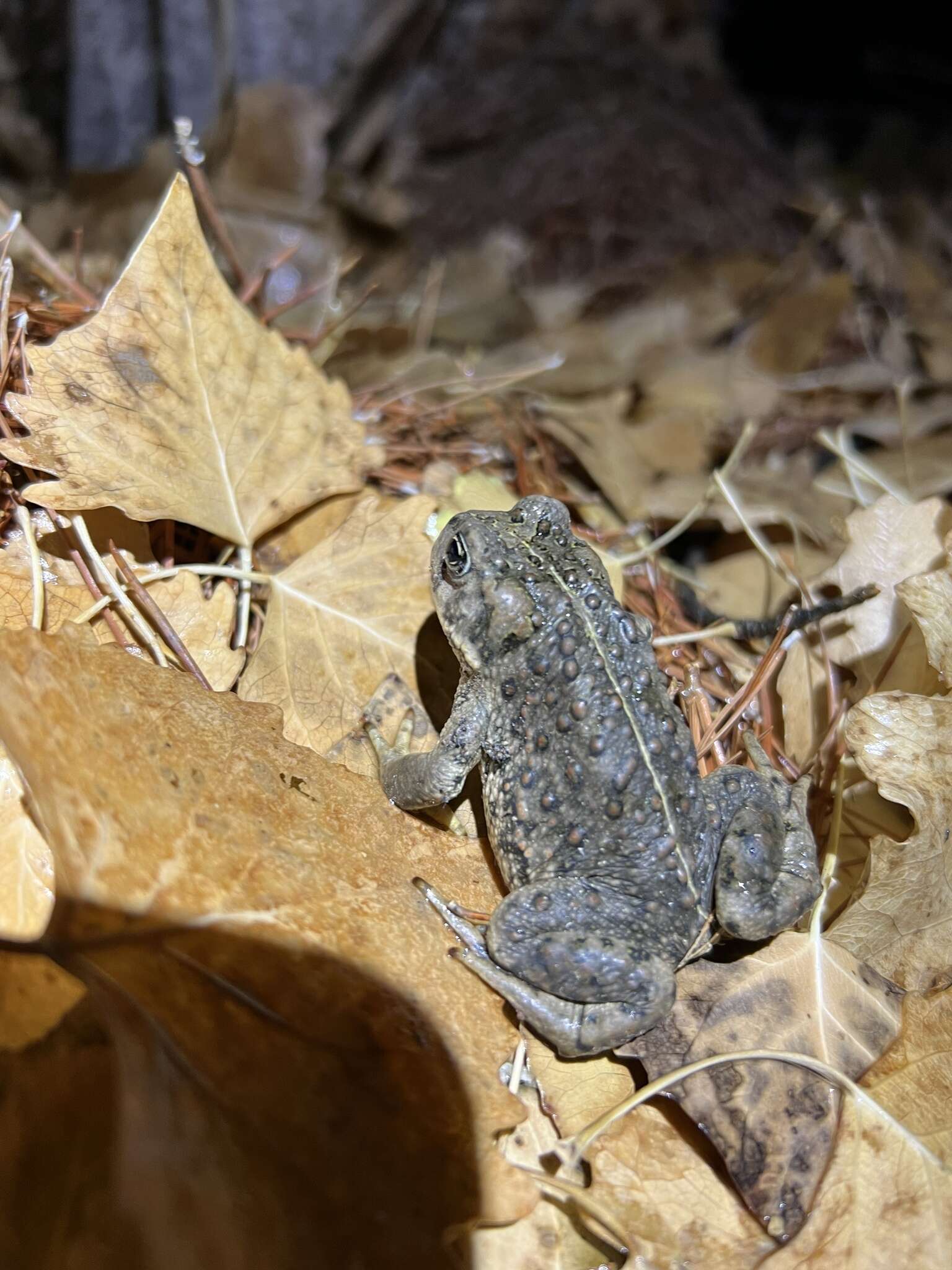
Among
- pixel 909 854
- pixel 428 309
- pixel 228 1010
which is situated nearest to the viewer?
pixel 228 1010

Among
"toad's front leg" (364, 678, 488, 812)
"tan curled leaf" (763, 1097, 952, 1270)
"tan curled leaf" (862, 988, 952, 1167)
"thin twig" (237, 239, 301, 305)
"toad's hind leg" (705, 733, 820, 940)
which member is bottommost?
A: "tan curled leaf" (763, 1097, 952, 1270)

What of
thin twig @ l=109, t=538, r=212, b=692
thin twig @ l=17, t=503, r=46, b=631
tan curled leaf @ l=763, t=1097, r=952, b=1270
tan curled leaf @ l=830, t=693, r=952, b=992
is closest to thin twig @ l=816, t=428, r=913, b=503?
tan curled leaf @ l=830, t=693, r=952, b=992

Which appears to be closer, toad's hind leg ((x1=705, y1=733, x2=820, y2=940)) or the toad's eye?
toad's hind leg ((x1=705, y1=733, x2=820, y2=940))

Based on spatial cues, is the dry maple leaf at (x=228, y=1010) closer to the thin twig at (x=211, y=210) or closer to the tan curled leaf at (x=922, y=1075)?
the tan curled leaf at (x=922, y=1075)

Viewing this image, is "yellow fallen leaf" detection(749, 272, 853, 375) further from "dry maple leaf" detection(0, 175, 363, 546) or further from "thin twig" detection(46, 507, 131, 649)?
"thin twig" detection(46, 507, 131, 649)

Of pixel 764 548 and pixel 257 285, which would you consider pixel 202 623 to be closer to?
pixel 257 285

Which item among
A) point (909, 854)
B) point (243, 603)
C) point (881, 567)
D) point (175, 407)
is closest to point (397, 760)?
point (243, 603)
